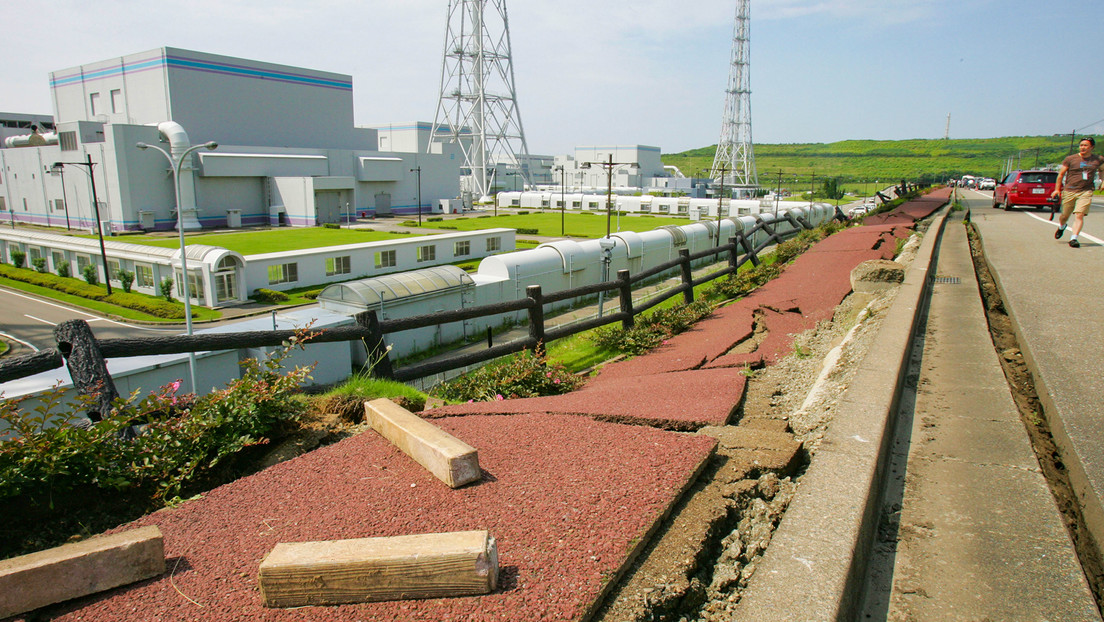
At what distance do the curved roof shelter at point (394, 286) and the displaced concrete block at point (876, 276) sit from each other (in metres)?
13.7

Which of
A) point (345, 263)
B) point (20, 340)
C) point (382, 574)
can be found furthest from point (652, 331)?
point (345, 263)

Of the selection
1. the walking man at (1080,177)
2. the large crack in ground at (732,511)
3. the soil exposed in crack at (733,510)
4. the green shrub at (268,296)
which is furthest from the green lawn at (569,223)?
the large crack in ground at (732,511)

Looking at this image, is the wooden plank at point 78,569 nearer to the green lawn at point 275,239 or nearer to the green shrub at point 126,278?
the green shrub at point 126,278

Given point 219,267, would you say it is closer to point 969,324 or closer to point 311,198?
point 969,324

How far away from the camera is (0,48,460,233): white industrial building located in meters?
51.4

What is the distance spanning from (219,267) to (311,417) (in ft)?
83.0

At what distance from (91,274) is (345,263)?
1202 cm

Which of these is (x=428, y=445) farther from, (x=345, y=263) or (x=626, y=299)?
(x=345, y=263)

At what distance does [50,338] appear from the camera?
73.6ft

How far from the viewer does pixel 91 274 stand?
1204 inches

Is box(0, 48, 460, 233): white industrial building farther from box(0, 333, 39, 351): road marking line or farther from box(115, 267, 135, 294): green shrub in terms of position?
box(0, 333, 39, 351): road marking line

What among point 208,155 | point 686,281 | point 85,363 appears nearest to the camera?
point 85,363

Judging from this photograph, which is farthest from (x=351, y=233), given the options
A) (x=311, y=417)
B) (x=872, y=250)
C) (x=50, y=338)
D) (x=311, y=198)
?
(x=311, y=417)

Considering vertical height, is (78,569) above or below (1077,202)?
below
